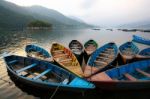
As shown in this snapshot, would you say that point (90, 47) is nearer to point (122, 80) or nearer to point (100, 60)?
point (100, 60)

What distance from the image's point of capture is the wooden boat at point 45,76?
11.8 meters

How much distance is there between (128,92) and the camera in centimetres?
1397

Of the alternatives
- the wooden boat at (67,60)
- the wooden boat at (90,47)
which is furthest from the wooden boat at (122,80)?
the wooden boat at (90,47)

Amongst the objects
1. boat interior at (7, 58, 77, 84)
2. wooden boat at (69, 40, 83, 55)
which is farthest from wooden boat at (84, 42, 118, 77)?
wooden boat at (69, 40, 83, 55)

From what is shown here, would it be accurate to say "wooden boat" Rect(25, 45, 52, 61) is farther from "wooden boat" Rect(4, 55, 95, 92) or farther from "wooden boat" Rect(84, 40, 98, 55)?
"wooden boat" Rect(84, 40, 98, 55)

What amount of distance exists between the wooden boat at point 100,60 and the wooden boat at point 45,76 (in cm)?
215

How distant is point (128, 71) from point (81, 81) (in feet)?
20.7

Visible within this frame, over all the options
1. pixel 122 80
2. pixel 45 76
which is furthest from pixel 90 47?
pixel 122 80

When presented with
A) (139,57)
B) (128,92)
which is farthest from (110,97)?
(139,57)

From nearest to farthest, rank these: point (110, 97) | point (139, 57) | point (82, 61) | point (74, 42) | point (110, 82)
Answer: point (110, 82) → point (110, 97) → point (139, 57) → point (82, 61) → point (74, 42)

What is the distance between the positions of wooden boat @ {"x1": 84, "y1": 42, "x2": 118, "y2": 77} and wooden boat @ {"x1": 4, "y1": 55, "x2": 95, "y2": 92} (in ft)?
7.07

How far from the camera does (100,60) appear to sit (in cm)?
2034

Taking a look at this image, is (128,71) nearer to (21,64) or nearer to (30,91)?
(30,91)

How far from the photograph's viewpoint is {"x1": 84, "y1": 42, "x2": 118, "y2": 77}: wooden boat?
15836mm
